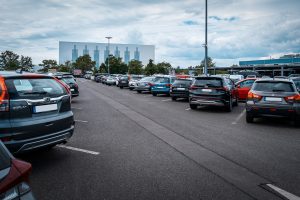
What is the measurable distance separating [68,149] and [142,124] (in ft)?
11.6

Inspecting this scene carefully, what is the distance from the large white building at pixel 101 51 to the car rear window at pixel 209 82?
116 meters

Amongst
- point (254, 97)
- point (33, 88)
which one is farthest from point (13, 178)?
point (254, 97)

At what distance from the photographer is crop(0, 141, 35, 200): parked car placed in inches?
71.3

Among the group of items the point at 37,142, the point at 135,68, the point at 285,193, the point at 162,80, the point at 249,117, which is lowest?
the point at 285,193

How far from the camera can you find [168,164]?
5113 millimetres

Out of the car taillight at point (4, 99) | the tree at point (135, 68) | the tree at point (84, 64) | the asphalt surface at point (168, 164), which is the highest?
the tree at point (84, 64)

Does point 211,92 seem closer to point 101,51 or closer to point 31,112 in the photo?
point 31,112

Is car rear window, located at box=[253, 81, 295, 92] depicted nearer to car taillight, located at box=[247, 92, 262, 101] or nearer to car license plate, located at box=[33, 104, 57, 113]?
car taillight, located at box=[247, 92, 262, 101]

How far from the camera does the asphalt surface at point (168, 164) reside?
3932 millimetres

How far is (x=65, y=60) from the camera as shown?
124062 mm

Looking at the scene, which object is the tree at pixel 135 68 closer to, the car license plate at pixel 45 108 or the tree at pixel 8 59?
the tree at pixel 8 59

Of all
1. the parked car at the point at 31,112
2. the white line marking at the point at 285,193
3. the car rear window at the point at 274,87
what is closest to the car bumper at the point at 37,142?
the parked car at the point at 31,112

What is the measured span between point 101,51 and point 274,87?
128169 millimetres

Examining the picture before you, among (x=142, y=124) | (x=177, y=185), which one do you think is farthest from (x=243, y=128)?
(x=177, y=185)
